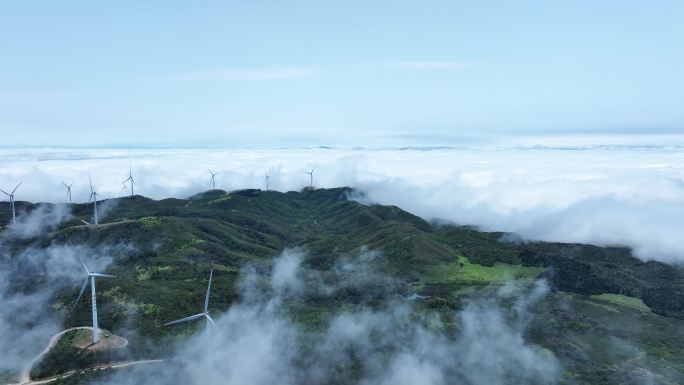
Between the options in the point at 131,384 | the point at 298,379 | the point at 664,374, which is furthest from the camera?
the point at 664,374

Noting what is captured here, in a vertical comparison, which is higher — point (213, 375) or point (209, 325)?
point (209, 325)

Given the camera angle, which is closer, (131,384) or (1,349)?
(131,384)

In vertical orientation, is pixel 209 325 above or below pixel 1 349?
above

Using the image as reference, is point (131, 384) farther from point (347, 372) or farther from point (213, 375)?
point (347, 372)

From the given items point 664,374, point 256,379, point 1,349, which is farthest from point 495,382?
point 1,349

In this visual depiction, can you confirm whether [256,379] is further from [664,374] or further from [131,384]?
[664,374]

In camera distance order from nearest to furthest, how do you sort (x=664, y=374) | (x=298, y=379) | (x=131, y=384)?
(x=131, y=384) < (x=298, y=379) < (x=664, y=374)

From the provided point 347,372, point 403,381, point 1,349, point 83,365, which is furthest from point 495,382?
point 1,349

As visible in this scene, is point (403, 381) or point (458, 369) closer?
point (403, 381)
